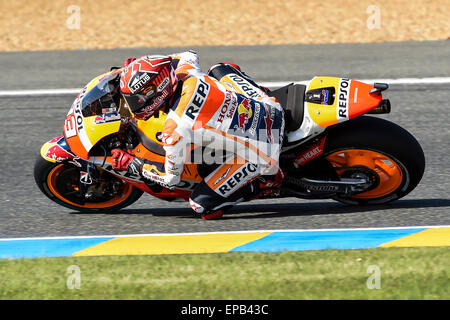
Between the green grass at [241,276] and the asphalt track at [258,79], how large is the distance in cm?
73

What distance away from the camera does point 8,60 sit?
13.1 m

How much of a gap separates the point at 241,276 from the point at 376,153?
1.65 meters

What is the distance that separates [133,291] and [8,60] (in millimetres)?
8547

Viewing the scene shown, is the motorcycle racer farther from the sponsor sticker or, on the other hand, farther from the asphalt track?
the sponsor sticker

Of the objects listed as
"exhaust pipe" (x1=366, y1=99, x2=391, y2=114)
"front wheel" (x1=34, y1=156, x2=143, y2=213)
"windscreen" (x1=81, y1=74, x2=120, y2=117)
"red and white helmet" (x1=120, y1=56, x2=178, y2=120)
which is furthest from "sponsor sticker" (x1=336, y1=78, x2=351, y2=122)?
"front wheel" (x1=34, y1=156, x2=143, y2=213)

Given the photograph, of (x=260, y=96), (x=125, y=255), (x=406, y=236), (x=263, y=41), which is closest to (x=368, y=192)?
(x=406, y=236)

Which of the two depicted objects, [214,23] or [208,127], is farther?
[214,23]

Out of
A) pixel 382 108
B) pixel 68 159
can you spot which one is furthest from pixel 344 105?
pixel 68 159

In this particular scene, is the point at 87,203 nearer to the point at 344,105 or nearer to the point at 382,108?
the point at 344,105

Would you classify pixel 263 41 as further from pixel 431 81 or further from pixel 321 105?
pixel 321 105

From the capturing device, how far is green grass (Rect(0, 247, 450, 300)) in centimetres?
521

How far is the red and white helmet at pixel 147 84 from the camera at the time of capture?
5.93 meters

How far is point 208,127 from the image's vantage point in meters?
6.16

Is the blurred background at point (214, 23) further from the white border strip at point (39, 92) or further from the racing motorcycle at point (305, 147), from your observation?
the racing motorcycle at point (305, 147)
